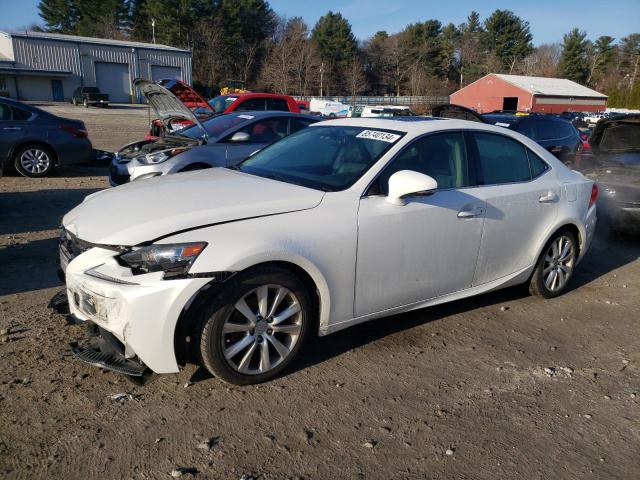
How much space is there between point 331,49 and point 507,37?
3218 cm

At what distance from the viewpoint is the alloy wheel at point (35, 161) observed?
9.85 meters

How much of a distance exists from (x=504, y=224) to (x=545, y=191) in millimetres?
671

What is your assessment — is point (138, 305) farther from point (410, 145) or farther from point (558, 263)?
point (558, 263)

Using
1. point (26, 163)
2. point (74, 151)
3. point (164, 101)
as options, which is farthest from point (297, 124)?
point (26, 163)

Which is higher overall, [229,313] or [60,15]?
[60,15]

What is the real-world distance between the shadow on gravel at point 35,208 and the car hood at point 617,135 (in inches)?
304

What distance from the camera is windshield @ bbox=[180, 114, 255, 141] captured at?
8282 millimetres

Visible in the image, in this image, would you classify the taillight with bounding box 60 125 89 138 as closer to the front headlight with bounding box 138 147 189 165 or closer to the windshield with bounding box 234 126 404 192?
the front headlight with bounding box 138 147 189 165

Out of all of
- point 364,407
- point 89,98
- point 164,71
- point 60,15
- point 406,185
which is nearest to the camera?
point 364,407

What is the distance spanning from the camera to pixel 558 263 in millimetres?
5043

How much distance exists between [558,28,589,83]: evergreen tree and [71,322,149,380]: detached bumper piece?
95936 millimetres

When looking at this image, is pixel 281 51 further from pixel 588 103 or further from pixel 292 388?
pixel 292 388

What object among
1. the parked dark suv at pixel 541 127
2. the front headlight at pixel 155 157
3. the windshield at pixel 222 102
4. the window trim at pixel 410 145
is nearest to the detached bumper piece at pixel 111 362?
the window trim at pixel 410 145

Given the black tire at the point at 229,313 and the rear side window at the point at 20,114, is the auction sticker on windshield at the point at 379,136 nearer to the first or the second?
the black tire at the point at 229,313
